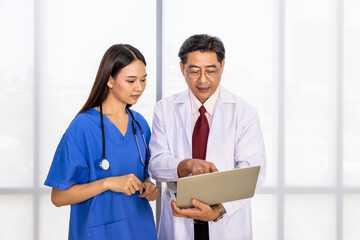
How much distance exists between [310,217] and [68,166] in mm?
2108

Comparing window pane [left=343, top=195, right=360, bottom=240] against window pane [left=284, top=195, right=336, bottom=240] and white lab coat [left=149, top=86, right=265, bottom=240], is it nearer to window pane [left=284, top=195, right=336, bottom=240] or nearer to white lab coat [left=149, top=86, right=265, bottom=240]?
window pane [left=284, top=195, right=336, bottom=240]

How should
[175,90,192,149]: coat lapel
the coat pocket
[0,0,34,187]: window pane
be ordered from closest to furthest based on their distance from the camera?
the coat pocket
[175,90,192,149]: coat lapel
[0,0,34,187]: window pane

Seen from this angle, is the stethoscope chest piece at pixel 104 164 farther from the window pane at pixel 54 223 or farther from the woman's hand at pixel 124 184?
the window pane at pixel 54 223

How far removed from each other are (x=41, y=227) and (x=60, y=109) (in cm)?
95

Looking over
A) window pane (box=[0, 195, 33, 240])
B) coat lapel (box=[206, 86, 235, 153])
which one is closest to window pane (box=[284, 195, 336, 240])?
coat lapel (box=[206, 86, 235, 153])

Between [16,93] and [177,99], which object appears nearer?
[177,99]

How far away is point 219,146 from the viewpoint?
1677 millimetres

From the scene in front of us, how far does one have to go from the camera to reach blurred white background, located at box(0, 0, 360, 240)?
2.77 m

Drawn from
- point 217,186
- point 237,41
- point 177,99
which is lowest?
point 217,186

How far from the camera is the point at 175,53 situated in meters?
2.79

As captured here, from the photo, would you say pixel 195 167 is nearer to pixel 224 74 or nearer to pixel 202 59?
pixel 202 59

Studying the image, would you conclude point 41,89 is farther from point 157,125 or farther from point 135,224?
point 135,224

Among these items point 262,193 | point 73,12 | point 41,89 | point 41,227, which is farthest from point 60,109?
point 262,193

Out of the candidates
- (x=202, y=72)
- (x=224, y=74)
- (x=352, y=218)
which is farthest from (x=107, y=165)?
(x=352, y=218)
